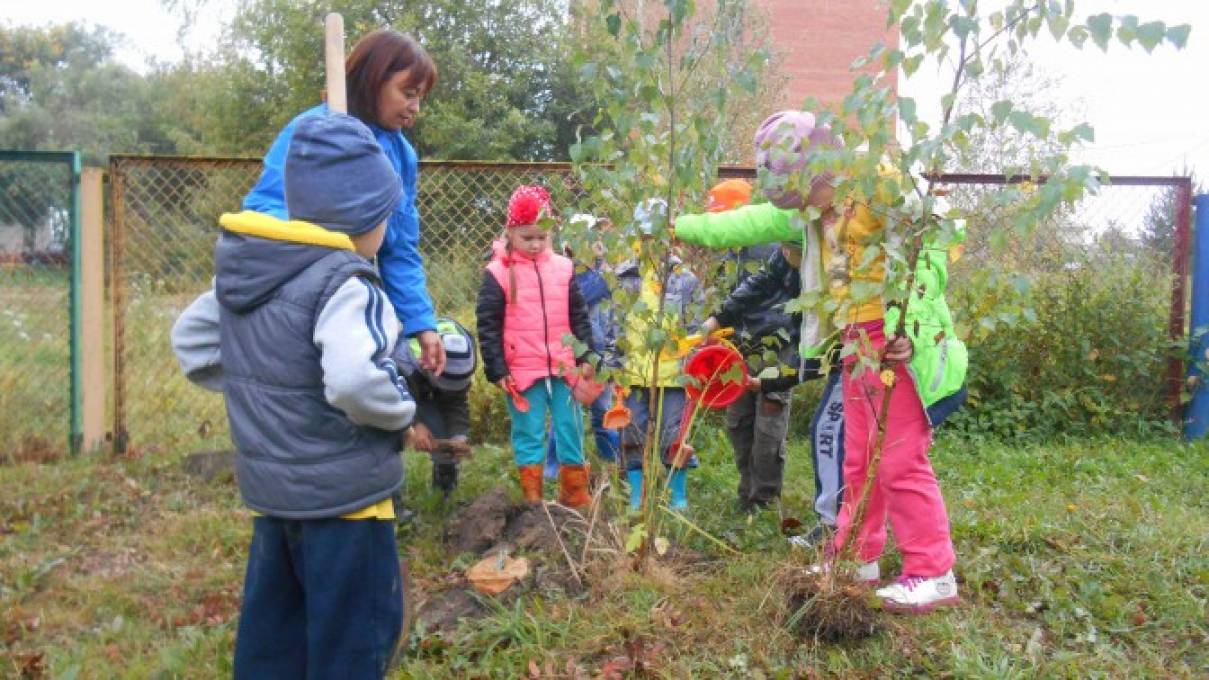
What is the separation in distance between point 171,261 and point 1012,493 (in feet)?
15.4

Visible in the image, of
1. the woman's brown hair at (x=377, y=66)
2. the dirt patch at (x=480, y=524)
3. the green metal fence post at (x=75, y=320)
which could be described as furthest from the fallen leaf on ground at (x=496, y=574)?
the green metal fence post at (x=75, y=320)

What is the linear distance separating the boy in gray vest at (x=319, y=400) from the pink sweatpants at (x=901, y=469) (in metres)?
1.44

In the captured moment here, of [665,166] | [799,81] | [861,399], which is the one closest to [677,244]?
[665,166]

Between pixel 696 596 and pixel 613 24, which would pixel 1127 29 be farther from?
pixel 696 596

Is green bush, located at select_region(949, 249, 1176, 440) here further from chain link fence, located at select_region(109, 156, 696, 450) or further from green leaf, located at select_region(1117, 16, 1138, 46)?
green leaf, located at select_region(1117, 16, 1138, 46)

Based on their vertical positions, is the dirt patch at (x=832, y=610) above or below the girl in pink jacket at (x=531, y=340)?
below

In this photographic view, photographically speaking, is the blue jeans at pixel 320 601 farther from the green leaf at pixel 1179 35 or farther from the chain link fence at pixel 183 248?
the chain link fence at pixel 183 248

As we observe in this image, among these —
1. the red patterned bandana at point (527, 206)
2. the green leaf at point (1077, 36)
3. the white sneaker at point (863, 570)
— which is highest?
the green leaf at point (1077, 36)

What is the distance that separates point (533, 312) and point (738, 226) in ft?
4.79

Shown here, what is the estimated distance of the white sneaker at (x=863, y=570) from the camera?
9.61ft

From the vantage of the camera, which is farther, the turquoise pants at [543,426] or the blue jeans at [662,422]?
the turquoise pants at [543,426]

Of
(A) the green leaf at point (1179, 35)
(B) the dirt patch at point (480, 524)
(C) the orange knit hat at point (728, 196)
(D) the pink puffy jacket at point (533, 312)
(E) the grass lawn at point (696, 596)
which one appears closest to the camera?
(A) the green leaf at point (1179, 35)

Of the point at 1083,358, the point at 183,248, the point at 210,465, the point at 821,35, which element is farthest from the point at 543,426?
the point at 821,35

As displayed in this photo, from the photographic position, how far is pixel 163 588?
377cm
